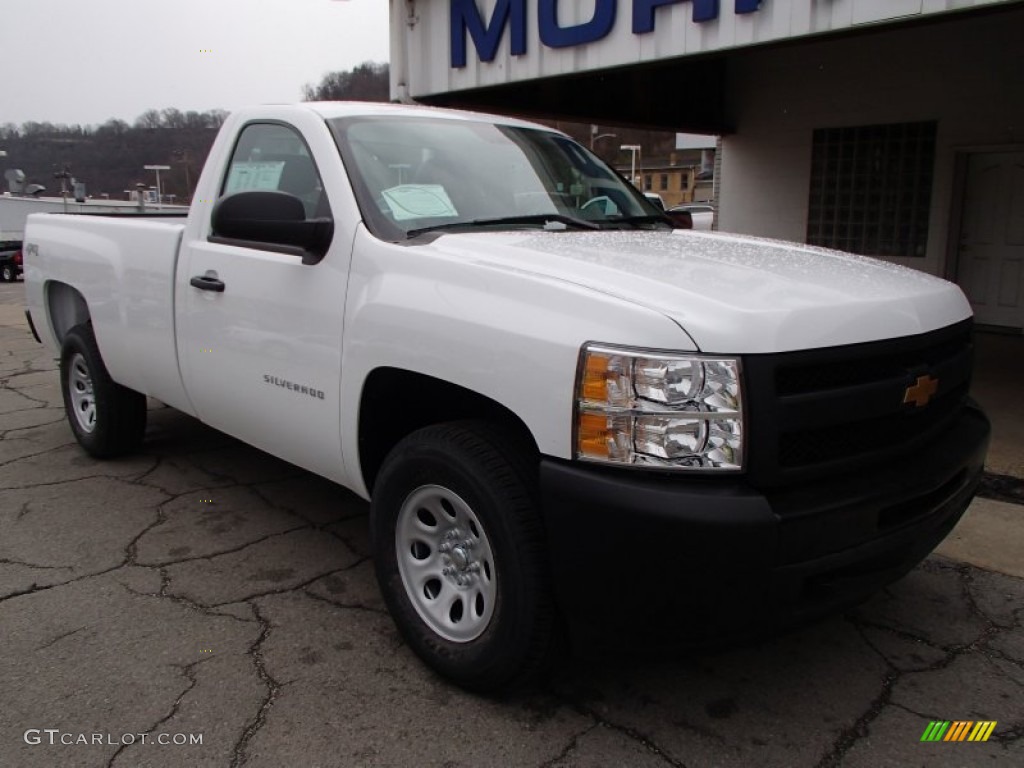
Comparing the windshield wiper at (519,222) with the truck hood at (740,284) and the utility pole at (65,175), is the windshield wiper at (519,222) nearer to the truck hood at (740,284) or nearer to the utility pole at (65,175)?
the truck hood at (740,284)

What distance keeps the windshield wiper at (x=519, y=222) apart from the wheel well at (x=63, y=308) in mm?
3079

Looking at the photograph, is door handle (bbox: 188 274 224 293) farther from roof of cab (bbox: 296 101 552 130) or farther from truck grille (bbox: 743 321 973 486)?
truck grille (bbox: 743 321 973 486)

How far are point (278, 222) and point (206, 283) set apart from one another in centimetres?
82

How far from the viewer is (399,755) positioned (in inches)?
93.7

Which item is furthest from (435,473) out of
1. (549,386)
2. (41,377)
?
(41,377)

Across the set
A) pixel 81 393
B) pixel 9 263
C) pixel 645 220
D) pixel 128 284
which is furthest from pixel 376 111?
pixel 9 263

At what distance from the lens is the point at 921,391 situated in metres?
2.45

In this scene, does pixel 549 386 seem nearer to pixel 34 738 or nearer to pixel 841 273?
pixel 841 273

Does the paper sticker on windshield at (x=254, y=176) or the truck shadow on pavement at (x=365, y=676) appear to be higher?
the paper sticker on windshield at (x=254, y=176)

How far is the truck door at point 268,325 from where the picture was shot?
9.98 feet

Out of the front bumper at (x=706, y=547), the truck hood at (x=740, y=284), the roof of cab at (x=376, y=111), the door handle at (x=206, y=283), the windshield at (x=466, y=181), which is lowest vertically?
the front bumper at (x=706, y=547)

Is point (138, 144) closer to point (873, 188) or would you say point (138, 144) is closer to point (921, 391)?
point (873, 188)

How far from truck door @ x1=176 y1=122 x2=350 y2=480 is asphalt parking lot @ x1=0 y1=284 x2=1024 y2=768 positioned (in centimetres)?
57

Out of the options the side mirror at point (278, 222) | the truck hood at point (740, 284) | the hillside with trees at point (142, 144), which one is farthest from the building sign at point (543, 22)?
the side mirror at point (278, 222)
